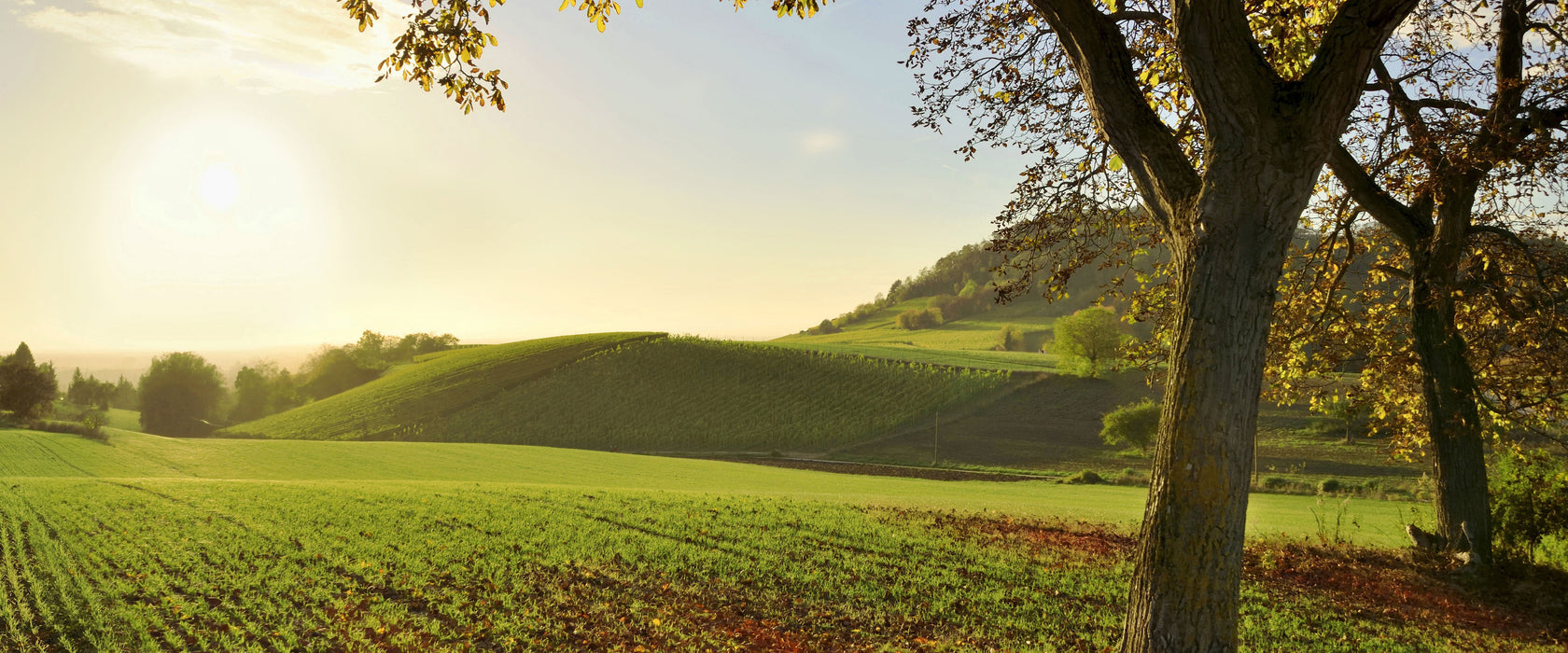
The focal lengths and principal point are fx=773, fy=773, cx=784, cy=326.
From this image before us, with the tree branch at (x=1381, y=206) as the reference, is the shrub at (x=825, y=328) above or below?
above

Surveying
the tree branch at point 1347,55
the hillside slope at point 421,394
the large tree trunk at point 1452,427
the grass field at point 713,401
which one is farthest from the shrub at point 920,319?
the tree branch at point 1347,55

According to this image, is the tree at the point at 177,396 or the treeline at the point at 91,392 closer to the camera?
the tree at the point at 177,396

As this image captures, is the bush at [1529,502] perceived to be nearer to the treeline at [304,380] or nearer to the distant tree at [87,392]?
the treeline at [304,380]

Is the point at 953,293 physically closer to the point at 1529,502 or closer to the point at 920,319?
the point at 920,319

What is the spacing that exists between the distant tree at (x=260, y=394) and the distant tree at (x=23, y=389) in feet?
143

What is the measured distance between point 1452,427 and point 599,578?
35.3 feet

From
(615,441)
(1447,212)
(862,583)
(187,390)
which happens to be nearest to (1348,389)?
(1447,212)

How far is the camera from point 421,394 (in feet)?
208

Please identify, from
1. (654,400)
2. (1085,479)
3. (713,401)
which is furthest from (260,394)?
(1085,479)

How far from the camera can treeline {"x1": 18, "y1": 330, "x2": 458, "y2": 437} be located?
73.0 meters

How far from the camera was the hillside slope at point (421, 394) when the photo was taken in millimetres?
56625

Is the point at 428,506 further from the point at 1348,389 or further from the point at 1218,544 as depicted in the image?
the point at 1348,389

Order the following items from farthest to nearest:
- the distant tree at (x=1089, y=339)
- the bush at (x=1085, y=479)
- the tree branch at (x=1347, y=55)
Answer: the distant tree at (x=1089, y=339) < the bush at (x=1085, y=479) < the tree branch at (x=1347, y=55)

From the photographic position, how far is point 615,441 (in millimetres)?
49500
